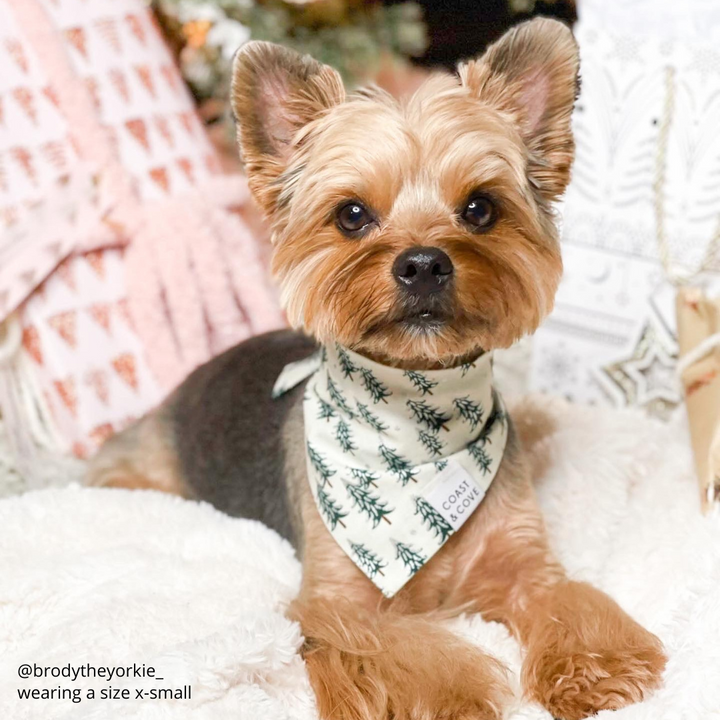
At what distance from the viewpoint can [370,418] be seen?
198 cm

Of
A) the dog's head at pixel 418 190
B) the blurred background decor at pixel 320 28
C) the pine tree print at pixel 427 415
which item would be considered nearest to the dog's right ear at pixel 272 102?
the dog's head at pixel 418 190

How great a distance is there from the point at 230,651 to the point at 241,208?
6.78ft

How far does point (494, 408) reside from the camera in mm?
2143

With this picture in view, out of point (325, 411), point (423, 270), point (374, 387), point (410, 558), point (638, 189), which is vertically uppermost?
point (423, 270)

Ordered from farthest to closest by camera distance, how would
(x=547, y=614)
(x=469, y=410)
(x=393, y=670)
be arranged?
(x=469, y=410)
(x=547, y=614)
(x=393, y=670)

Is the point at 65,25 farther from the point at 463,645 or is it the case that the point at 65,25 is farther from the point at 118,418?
the point at 463,645

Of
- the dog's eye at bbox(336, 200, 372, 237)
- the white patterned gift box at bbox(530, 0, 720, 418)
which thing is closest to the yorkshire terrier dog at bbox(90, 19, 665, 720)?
the dog's eye at bbox(336, 200, 372, 237)

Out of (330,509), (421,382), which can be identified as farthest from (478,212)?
(330,509)

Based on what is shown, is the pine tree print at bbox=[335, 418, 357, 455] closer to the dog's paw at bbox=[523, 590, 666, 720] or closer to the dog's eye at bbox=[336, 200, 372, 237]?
the dog's eye at bbox=[336, 200, 372, 237]

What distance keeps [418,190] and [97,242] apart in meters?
1.52

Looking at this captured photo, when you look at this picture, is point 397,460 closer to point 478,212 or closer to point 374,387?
point 374,387

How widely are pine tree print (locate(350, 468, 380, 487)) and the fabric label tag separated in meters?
0.12

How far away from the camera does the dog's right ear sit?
72.9 inches

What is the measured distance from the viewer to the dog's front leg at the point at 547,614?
1.69 m
